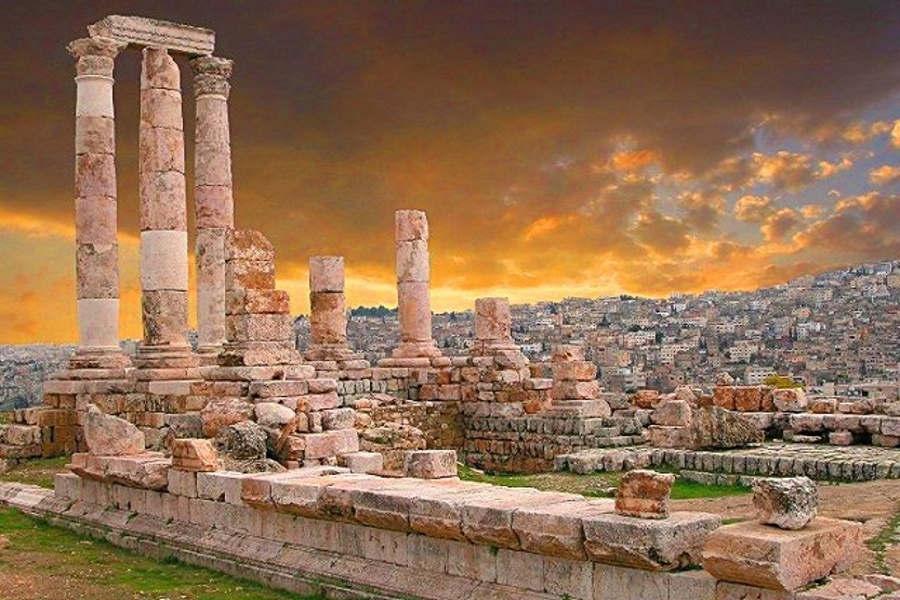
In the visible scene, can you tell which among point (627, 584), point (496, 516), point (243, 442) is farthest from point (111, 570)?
point (627, 584)

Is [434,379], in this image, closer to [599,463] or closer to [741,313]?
[599,463]

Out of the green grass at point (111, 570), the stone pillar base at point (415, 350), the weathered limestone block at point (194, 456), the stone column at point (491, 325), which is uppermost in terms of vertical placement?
the stone column at point (491, 325)

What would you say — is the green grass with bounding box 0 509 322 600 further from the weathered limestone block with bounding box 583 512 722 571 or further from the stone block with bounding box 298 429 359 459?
the weathered limestone block with bounding box 583 512 722 571

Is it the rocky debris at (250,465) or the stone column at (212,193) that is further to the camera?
the stone column at (212,193)

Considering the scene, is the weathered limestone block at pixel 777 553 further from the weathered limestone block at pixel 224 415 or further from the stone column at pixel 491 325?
the stone column at pixel 491 325

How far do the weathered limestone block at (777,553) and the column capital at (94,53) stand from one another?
19277mm

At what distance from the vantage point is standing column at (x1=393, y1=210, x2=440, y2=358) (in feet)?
91.7

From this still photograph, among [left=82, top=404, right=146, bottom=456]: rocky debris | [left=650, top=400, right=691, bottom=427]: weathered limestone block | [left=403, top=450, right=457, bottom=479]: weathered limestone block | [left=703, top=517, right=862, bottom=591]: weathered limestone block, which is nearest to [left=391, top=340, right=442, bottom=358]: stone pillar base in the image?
[left=650, top=400, right=691, bottom=427]: weathered limestone block

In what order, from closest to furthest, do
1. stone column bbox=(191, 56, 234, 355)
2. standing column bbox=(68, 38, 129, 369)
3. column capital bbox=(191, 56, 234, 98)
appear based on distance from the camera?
standing column bbox=(68, 38, 129, 369), column capital bbox=(191, 56, 234, 98), stone column bbox=(191, 56, 234, 355)

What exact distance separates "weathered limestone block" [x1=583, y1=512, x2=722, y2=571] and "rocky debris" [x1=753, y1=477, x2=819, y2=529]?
1.93ft

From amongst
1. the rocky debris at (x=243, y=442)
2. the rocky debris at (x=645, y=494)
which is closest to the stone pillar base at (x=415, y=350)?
the rocky debris at (x=243, y=442)

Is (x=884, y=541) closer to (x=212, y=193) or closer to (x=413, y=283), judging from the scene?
(x=413, y=283)

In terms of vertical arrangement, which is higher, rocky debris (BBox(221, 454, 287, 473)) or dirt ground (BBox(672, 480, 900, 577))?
rocky debris (BBox(221, 454, 287, 473))

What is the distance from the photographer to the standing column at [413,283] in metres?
28.0
